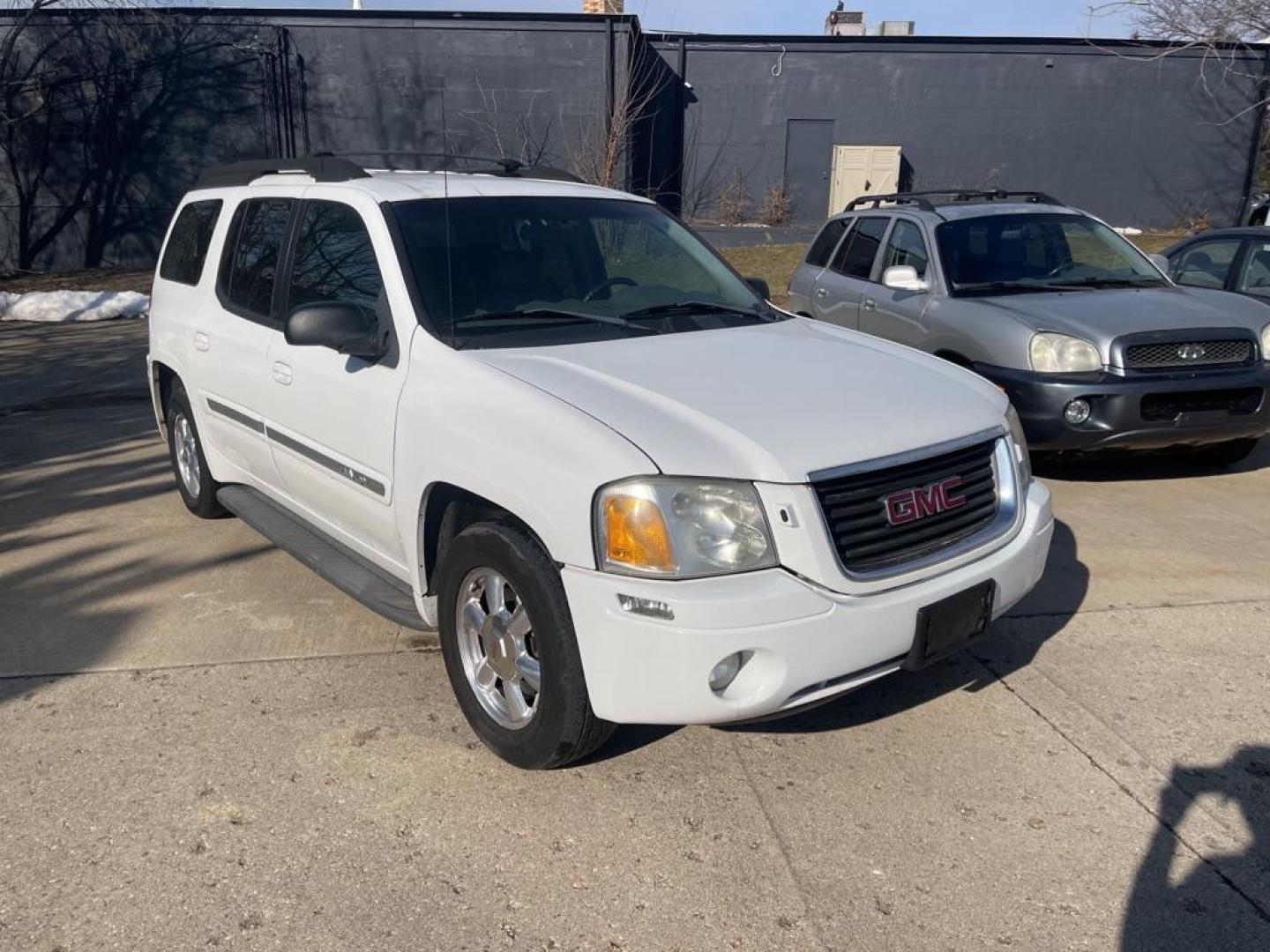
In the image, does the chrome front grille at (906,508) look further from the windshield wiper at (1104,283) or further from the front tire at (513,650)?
the windshield wiper at (1104,283)

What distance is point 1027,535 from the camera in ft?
11.2

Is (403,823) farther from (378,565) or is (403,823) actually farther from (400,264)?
(400,264)

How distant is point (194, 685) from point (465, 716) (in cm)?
116

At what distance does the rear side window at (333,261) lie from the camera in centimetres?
390

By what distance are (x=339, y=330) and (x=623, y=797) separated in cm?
181

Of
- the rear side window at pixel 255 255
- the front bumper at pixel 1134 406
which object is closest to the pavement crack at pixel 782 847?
the rear side window at pixel 255 255

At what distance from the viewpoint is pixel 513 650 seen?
3178 millimetres

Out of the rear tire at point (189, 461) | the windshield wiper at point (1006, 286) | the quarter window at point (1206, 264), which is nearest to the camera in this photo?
the rear tire at point (189, 461)

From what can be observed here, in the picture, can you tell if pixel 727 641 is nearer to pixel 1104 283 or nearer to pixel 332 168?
pixel 332 168

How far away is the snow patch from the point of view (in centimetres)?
1390

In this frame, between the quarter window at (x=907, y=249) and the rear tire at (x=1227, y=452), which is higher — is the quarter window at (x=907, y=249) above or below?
above

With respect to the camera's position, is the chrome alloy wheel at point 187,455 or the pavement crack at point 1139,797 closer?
the pavement crack at point 1139,797

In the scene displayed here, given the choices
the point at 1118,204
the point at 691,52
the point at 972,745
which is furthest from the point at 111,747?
the point at 1118,204

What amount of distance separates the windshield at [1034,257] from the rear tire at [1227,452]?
1.17 metres
